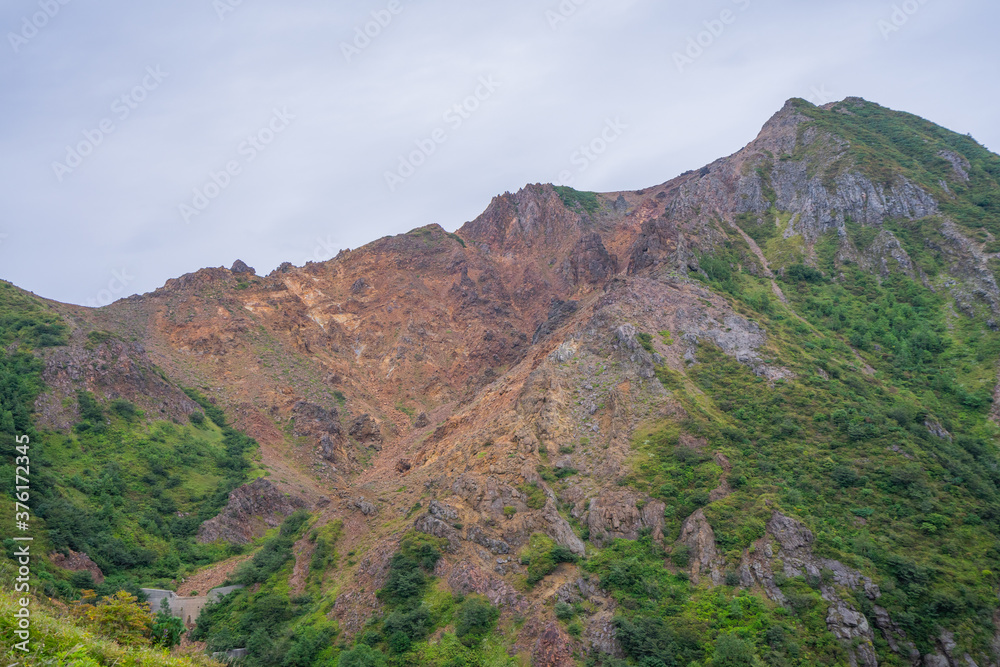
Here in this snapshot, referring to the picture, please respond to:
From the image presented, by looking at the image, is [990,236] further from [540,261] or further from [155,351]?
[155,351]

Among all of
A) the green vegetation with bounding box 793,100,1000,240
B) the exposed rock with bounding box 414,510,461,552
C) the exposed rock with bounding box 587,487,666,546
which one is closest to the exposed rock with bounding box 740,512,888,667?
the exposed rock with bounding box 587,487,666,546

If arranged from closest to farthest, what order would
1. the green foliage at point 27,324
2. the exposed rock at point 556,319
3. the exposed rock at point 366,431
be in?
the green foliage at point 27,324, the exposed rock at point 556,319, the exposed rock at point 366,431

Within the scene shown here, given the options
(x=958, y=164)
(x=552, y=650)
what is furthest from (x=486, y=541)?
(x=958, y=164)

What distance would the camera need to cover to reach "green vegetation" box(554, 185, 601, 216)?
127 m

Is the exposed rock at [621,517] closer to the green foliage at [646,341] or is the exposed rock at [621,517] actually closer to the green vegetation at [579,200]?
the green foliage at [646,341]

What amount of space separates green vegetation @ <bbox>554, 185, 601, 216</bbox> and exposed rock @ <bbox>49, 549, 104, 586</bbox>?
101012mm

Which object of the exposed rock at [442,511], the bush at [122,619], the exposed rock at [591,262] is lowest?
the exposed rock at [442,511]

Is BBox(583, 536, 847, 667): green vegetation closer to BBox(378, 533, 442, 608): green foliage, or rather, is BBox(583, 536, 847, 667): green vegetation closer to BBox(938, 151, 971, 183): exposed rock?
BBox(378, 533, 442, 608): green foliage

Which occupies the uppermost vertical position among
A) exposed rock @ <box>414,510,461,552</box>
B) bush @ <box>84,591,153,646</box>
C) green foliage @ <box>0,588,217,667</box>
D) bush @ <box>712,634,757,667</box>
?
green foliage @ <box>0,588,217,667</box>

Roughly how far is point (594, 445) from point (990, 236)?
54.6m

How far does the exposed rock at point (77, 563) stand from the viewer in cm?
4747

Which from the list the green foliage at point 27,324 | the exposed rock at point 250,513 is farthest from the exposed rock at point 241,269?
the exposed rock at point 250,513

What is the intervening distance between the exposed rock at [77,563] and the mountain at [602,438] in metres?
0.50

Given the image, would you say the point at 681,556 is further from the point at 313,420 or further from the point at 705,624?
the point at 313,420
